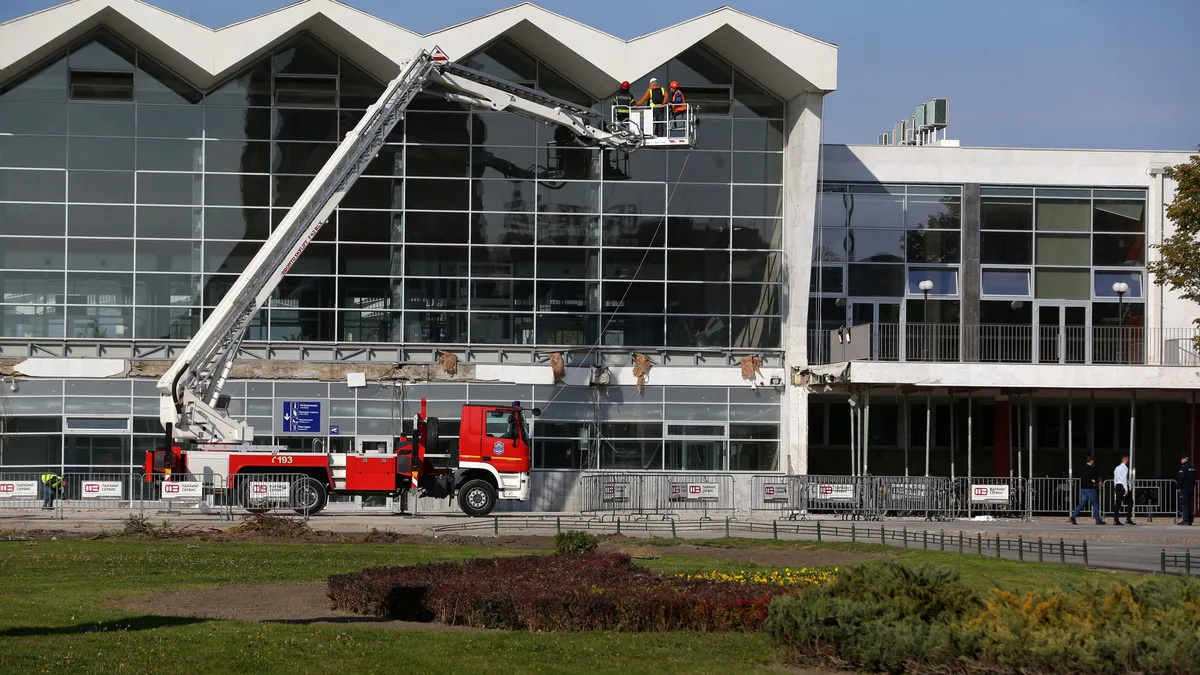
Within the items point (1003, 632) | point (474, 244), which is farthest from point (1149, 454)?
point (1003, 632)

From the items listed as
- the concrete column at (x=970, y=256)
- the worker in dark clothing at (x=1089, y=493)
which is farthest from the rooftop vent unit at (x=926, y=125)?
the worker in dark clothing at (x=1089, y=493)

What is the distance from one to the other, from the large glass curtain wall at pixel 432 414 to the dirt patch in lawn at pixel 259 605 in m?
18.5

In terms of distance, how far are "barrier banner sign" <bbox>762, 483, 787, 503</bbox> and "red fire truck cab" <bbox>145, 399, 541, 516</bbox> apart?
22.2ft

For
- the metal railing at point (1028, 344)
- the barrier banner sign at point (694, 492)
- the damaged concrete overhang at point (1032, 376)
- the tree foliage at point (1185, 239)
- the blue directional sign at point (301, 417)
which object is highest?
the tree foliage at point (1185, 239)

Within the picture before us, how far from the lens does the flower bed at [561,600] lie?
14.4 metres

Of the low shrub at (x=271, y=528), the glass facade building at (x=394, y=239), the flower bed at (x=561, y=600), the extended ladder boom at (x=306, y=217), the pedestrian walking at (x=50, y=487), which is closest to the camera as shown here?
the flower bed at (x=561, y=600)

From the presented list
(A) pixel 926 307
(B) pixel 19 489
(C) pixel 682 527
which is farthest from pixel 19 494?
(A) pixel 926 307

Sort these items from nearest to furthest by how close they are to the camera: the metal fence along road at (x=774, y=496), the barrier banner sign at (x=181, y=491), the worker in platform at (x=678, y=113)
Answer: the barrier banner sign at (x=181, y=491) < the metal fence along road at (x=774, y=496) < the worker in platform at (x=678, y=113)

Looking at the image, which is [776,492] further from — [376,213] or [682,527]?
[376,213]

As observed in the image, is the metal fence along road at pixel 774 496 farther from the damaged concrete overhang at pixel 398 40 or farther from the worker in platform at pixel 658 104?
the damaged concrete overhang at pixel 398 40

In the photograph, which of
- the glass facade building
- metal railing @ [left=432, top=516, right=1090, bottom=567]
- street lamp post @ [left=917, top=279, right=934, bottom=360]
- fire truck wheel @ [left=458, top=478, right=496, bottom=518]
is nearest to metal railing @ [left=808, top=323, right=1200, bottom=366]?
street lamp post @ [left=917, top=279, right=934, bottom=360]

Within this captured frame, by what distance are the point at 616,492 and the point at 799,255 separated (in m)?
8.91

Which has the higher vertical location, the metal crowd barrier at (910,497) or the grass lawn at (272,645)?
the grass lawn at (272,645)

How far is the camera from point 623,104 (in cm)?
3941
